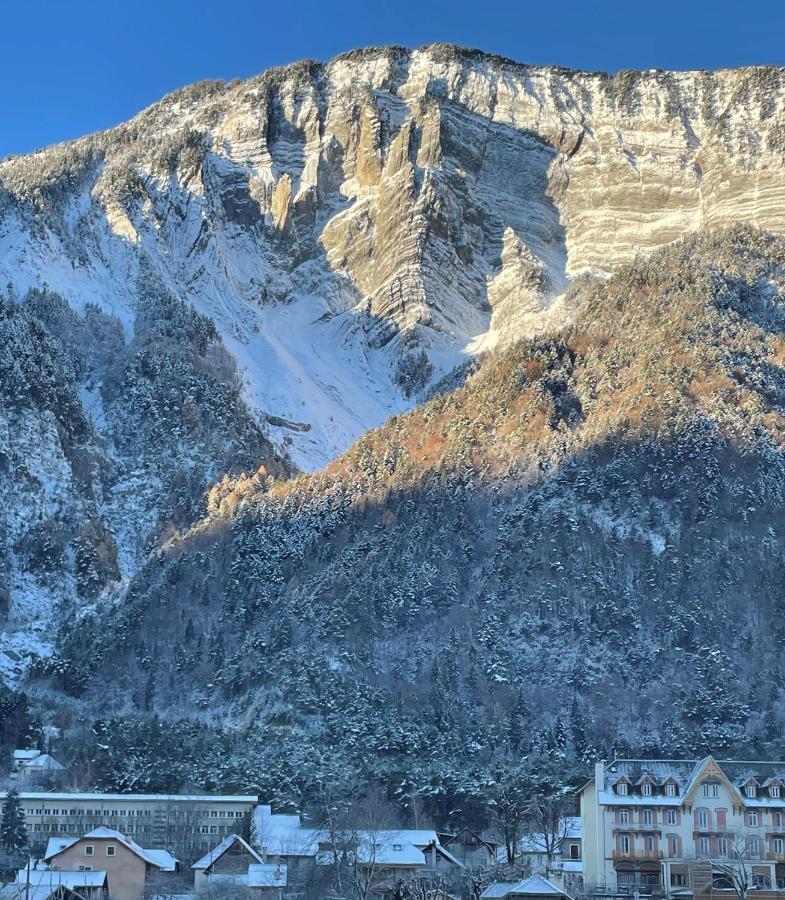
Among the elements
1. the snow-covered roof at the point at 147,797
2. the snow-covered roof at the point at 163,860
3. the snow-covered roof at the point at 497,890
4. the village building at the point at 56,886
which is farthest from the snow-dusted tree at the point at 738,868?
the snow-covered roof at the point at 147,797

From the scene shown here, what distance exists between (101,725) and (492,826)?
133 ft

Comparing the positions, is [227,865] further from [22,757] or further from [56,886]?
[22,757]

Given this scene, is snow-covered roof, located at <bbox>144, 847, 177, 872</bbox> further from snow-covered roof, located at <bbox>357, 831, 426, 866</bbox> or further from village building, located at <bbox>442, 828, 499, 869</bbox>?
village building, located at <bbox>442, 828, 499, 869</bbox>

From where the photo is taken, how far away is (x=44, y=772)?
139m

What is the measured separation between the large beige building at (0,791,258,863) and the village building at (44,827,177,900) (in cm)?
2087

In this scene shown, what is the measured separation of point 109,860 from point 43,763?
154ft

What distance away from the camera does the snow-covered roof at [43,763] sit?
140m

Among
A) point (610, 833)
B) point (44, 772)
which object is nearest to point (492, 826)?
point (610, 833)

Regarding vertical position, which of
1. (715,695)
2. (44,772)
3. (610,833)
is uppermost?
(715,695)

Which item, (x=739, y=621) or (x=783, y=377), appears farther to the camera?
(x=783, y=377)

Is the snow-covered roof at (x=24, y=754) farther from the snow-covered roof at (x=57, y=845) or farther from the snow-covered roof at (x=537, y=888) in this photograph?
the snow-covered roof at (x=537, y=888)

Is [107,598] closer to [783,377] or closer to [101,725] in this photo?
[101,725]

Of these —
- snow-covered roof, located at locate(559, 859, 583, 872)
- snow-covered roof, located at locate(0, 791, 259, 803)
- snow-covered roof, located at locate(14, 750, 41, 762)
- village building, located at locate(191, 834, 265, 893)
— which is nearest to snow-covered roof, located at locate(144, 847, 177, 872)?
village building, located at locate(191, 834, 265, 893)

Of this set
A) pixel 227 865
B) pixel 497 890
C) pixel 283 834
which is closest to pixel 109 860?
pixel 227 865
